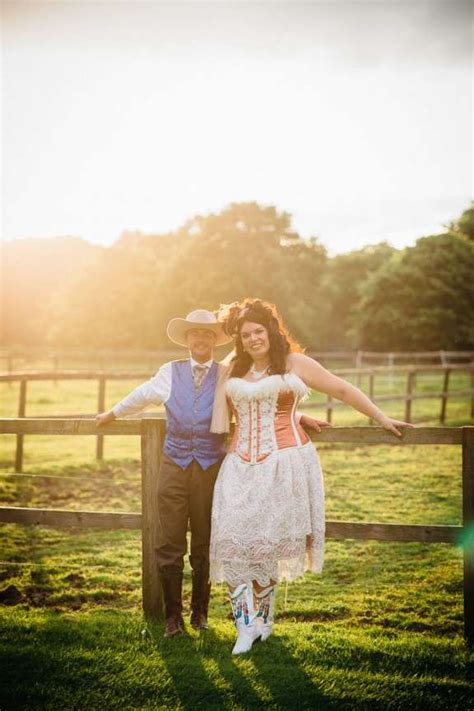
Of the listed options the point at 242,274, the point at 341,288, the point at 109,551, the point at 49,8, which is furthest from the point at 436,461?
the point at 341,288

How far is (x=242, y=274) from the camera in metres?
43.2

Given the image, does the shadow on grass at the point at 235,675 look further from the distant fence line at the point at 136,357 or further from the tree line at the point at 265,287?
the tree line at the point at 265,287

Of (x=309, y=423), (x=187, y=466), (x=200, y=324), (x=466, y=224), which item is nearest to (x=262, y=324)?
(x=200, y=324)

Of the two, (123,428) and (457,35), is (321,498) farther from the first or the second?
(457,35)

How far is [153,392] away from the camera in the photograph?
401cm

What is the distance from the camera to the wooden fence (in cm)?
389

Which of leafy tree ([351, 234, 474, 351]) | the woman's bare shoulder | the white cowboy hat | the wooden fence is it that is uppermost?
leafy tree ([351, 234, 474, 351])

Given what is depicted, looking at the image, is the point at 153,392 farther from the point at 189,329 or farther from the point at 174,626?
the point at 174,626

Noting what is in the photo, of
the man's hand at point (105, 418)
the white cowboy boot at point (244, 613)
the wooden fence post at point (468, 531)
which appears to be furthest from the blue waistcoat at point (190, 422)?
the wooden fence post at point (468, 531)

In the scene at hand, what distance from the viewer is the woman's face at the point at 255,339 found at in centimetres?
382

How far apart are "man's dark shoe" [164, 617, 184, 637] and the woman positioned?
0.44 metres

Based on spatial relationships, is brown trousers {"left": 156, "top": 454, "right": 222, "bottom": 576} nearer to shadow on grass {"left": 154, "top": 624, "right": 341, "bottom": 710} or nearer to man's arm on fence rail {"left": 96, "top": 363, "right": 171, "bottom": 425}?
man's arm on fence rail {"left": 96, "top": 363, "right": 171, "bottom": 425}

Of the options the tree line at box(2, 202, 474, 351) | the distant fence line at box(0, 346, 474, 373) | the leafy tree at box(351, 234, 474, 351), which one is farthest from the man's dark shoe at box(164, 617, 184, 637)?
the leafy tree at box(351, 234, 474, 351)

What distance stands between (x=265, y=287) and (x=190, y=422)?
39.8m
